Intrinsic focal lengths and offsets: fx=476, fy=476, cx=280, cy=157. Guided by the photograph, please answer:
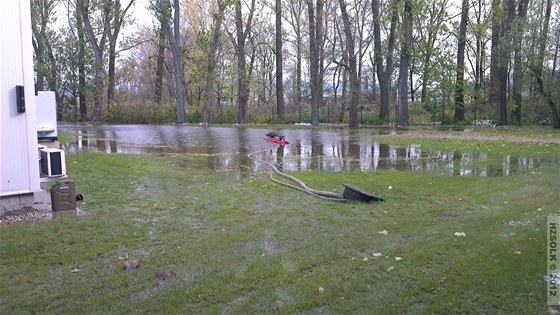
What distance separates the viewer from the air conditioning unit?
7.17 meters

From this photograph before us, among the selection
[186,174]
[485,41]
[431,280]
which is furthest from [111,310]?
[485,41]

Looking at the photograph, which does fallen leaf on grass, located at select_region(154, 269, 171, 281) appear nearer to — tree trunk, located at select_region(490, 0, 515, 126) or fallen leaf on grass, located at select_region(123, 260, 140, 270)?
fallen leaf on grass, located at select_region(123, 260, 140, 270)

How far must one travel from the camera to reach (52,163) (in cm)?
720

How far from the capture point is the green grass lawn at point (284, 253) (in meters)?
3.39

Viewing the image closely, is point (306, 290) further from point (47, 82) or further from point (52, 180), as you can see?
point (47, 82)

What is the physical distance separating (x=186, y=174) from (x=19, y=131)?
353 cm

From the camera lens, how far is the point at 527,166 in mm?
9719

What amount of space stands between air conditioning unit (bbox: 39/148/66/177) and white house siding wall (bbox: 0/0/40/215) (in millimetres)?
915

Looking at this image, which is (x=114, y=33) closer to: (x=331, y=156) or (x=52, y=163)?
(x=331, y=156)

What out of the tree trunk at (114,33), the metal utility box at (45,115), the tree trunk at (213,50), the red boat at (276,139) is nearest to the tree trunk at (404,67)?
the tree trunk at (213,50)

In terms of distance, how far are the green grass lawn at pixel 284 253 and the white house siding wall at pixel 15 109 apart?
2.90 feet

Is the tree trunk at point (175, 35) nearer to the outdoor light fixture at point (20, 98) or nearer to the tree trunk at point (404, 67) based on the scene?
the tree trunk at point (404, 67)

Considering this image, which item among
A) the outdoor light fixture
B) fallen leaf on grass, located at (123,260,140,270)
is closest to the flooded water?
the outdoor light fixture

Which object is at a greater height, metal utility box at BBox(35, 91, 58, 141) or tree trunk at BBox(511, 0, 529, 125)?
tree trunk at BBox(511, 0, 529, 125)
